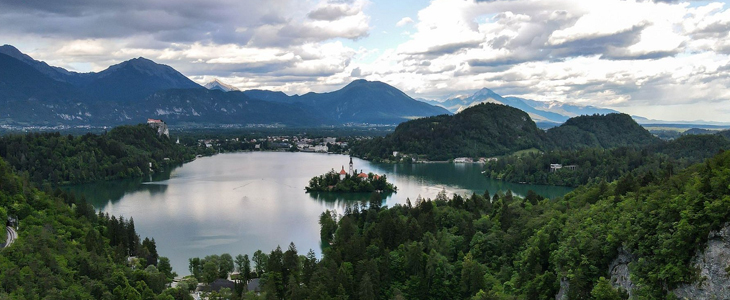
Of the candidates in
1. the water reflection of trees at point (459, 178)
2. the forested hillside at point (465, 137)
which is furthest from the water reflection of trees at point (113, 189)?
the forested hillside at point (465, 137)

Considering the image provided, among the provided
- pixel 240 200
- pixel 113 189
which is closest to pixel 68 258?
pixel 240 200

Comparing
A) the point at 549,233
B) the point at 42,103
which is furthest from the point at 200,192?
the point at 42,103

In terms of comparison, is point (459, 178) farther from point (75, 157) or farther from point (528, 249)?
point (528, 249)

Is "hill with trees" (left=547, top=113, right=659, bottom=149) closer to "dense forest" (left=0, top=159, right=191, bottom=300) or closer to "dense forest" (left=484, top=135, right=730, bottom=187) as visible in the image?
"dense forest" (left=484, top=135, right=730, bottom=187)

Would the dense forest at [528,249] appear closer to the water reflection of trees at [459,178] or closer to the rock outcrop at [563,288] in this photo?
the rock outcrop at [563,288]

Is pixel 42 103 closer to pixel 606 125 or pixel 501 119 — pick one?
pixel 501 119

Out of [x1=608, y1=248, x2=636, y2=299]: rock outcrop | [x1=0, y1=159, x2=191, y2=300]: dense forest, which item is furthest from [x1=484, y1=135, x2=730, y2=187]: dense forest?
[x1=0, y1=159, x2=191, y2=300]: dense forest
